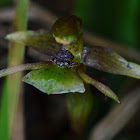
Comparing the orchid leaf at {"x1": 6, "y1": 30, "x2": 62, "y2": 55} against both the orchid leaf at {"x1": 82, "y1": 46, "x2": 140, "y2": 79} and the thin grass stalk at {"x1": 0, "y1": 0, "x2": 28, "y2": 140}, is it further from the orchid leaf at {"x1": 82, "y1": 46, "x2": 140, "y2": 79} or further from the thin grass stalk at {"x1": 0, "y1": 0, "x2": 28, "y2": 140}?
the orchid leaf at {"x1": 82, "y1": 46, "x2": 140, "y2": 79}

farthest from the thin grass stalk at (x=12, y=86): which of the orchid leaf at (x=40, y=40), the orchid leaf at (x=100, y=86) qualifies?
the orchid leaf at (x=100, y=86)

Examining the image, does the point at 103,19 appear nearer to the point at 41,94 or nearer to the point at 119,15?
the point at 119,15

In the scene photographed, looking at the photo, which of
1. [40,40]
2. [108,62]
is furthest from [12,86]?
[108,62]

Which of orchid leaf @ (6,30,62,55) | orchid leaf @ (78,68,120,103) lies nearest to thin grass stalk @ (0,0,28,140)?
orchid leaf @ (6,30,62,55)

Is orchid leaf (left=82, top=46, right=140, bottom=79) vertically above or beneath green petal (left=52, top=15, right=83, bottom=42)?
beneath

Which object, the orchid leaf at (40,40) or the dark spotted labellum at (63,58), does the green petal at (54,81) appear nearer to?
the dark spotted labellum at (63,58)

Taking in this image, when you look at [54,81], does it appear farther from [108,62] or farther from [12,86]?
[108,62]
